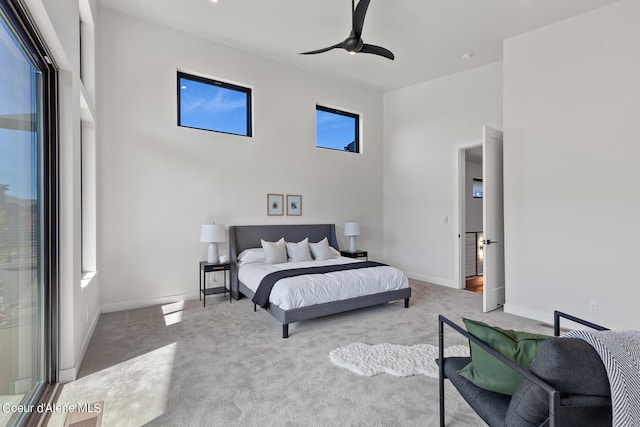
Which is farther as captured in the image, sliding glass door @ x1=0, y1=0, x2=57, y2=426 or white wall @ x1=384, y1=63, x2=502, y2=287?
white wall @ x1=384, y1=63, x2=502, y2=287

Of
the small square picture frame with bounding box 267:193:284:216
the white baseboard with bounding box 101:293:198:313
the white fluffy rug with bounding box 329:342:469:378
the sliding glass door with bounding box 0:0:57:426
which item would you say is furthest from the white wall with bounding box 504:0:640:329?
the sliding glass door with bounding box 0:0:57:426

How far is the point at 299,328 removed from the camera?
11.5 feet

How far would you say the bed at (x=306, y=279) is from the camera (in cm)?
342

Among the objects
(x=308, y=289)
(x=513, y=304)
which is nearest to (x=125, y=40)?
(x=308, y=289)

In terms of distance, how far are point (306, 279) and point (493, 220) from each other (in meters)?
2.68

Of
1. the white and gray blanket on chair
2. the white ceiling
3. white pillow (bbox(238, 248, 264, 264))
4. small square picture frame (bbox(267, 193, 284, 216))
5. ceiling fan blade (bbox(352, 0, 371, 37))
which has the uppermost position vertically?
the white ceiling

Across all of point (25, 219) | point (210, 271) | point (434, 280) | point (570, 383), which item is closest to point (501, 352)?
point (570, 383)

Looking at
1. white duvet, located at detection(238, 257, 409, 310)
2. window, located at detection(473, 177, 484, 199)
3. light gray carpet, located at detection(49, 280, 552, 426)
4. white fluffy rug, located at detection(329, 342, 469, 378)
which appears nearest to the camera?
light gray carpet, located at detection(49, 280, 552, 426)

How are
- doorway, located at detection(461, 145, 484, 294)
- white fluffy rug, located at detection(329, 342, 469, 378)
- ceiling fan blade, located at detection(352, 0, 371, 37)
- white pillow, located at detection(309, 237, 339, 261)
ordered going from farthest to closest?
doorway, located at detection(461, 145, 484, 294), white pillow, located at detection(309, 237, 339, 261), ceiling fan blade, located at detection(352, 0, 371, 37), white fluffy rug, located at detection(329, 342, 469, 378)

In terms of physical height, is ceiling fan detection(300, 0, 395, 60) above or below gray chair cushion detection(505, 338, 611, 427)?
above

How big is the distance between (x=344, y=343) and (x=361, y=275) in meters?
1.00

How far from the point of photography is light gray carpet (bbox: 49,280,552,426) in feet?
6.54

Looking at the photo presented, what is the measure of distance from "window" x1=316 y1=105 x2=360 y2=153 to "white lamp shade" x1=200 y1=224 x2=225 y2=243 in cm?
255

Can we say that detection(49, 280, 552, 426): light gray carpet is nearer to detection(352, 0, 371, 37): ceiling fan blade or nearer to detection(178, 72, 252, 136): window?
detection(178, 72, 252, 136): window
